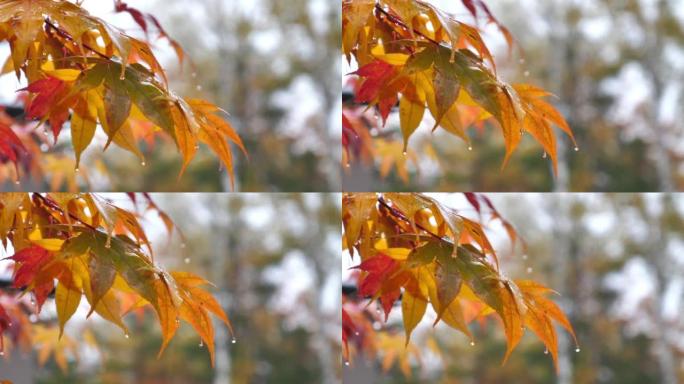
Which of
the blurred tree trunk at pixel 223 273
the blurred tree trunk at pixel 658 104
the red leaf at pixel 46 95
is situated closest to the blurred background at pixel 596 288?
the blurred tree trunk at pixel 658 104

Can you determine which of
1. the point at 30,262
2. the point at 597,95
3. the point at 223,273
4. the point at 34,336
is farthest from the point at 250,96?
the point at 30,262

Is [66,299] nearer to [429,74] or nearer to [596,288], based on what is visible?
[429,74]

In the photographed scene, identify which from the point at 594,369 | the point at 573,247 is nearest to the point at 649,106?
the point at 573,247

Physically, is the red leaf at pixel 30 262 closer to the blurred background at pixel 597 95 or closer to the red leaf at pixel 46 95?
the red leaf at pixel 46 95

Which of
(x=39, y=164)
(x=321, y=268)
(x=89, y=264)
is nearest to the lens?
(x=89, y=264)

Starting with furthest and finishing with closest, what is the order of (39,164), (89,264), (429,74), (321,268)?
(321,268), (39,164), (429,74), (89,264)

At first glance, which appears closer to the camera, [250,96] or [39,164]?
[39,164]

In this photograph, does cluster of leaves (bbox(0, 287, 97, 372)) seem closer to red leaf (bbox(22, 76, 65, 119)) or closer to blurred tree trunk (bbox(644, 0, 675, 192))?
red leaf (bbox(22, 76, 65, 119))

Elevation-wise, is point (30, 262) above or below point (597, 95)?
below
